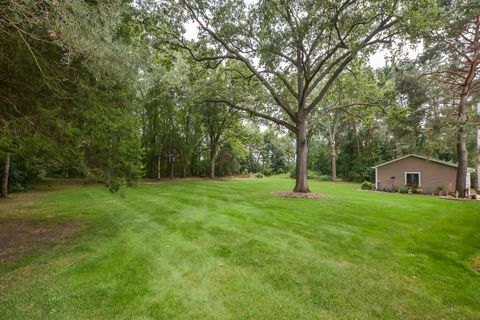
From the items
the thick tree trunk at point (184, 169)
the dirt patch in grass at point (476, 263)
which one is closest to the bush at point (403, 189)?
the dirt patch in grass at point (476, 263)

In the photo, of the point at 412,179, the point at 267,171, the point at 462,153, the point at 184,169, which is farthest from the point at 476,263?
the point at 267,171

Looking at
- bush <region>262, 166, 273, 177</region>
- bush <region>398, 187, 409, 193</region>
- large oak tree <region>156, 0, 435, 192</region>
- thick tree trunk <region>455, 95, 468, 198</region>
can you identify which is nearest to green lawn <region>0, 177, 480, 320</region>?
large oak tree <region>156, 0, 435, 192</region>

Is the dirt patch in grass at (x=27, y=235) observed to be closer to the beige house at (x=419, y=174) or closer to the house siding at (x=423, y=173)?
the beige house at (x=419, y=174)

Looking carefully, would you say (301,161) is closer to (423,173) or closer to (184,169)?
(423,173)

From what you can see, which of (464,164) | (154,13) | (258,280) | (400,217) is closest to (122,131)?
(258,280)

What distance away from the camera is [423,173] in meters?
17.7

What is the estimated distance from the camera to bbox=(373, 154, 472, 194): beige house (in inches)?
655

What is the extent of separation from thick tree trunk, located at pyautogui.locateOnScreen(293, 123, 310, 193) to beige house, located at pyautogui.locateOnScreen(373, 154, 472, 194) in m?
11.3

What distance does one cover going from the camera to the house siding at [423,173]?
16625mm

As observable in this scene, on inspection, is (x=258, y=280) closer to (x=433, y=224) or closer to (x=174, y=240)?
(x=174, y=240)

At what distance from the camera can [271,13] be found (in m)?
9.53

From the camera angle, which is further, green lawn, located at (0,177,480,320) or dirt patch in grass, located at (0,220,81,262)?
dirt patch in grass, located at (0,220,81,262)

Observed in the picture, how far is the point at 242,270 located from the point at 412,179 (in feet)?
67.4

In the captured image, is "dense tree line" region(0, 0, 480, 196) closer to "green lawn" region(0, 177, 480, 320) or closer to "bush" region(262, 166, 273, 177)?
"green lawn" region(0, 177, 480, 320)
